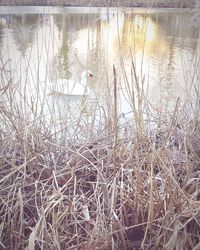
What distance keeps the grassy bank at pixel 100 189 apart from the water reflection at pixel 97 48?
0.23m

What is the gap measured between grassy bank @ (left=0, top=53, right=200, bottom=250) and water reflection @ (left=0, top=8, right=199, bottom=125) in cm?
23

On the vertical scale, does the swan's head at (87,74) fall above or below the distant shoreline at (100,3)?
below

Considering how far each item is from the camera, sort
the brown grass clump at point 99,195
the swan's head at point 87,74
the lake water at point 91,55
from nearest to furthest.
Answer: the brown grass clump at point 99,195, the lake water at point 91,55, the swan's head at point 87,74

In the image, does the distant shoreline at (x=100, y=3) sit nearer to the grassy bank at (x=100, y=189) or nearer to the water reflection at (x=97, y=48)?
the water reflection at (x=97, y=48)

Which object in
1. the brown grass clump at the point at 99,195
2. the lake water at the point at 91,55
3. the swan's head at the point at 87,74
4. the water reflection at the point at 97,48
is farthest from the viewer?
the swan's head at the point at 87,74

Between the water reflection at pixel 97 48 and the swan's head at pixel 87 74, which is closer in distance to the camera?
the water reflection at pixel 97 48

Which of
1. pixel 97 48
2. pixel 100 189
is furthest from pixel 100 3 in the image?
pixel 100 189

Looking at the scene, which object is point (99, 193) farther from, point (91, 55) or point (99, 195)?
point (91, 55)

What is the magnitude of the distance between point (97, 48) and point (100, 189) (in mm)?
1017

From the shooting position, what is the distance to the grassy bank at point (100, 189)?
0.96m

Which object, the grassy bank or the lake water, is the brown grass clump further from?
the lake water

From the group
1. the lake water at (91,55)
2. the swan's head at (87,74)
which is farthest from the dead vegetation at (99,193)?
the swan's head at (87,74)

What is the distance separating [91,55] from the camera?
195cm

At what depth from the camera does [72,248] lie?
36.5 inches
